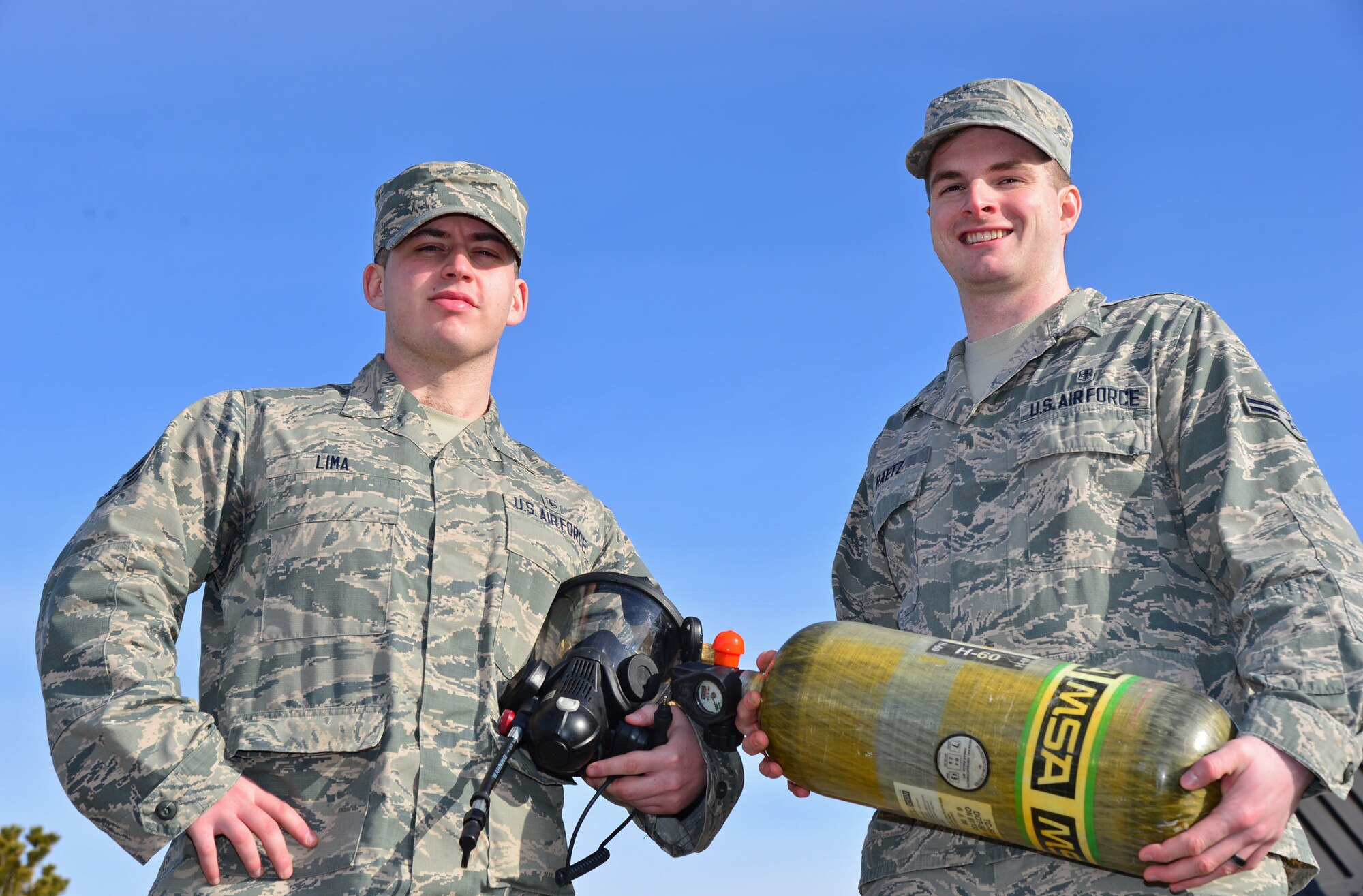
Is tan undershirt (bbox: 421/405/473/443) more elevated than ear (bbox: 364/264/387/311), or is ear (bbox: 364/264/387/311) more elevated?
ear (bbox: 364/264/387/311)

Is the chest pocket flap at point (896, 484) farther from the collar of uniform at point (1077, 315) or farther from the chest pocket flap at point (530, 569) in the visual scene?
the chest pocket flap at point (530, 569)

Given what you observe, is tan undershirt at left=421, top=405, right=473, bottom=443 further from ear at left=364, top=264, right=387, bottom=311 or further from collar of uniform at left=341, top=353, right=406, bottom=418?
ear at left=364, top=264, right=387, bottom=311

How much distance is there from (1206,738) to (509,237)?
139 inches

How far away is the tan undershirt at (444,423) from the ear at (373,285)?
70 centimetres

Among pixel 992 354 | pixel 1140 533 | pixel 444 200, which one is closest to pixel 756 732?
pixel 1140 533

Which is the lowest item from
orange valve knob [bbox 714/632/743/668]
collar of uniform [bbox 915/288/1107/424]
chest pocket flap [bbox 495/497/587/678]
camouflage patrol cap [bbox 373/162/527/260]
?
orange valve knob [bbox 714/632/743/668]

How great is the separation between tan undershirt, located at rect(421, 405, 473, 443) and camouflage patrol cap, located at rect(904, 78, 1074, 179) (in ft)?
7.63

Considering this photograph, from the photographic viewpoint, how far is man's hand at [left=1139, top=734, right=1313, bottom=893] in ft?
10.3

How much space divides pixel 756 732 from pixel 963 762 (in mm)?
866

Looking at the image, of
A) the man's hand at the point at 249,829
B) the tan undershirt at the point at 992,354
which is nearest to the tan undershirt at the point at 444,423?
the man's hand at the point at 249,829

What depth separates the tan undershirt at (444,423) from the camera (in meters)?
5.07

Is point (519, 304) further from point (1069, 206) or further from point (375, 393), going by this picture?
point (1069, 206)

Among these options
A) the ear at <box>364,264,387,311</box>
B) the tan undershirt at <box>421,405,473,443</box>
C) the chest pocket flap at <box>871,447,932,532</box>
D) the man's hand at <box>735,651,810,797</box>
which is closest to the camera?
the man's hand at <box>735,651,810,797</box>

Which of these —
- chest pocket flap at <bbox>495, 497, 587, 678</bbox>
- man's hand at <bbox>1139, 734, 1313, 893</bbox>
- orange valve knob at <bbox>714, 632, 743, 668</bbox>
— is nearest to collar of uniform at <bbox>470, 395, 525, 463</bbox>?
chest pocket flap at <bbox>495, 497, 587, 678</bbox>
